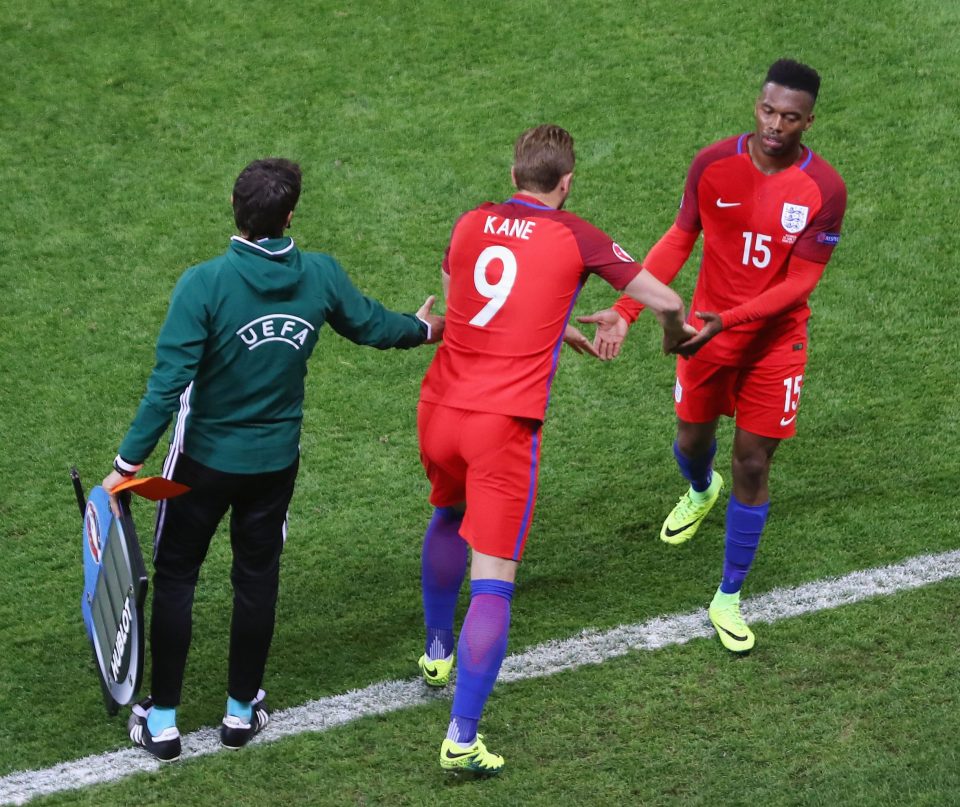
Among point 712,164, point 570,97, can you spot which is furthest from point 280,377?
point 570,97

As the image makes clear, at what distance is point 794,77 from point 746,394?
1.10 metres

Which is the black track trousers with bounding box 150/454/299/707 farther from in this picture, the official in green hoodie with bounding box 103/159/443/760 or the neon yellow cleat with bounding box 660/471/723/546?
the neon yellow cleat with bounding box 660/471/723/546

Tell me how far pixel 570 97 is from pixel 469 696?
5.12 m

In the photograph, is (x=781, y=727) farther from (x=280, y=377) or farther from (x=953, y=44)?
(x=953, y=44)

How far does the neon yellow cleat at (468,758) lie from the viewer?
174 inches

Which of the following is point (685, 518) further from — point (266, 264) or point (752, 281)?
point (266, 264)

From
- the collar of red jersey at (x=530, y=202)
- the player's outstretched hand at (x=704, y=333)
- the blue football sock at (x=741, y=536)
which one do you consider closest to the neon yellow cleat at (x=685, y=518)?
the blue football sock at (x=741, y=536)

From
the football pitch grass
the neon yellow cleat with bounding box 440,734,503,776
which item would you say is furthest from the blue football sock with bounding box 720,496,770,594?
the neon yellow cleat with bounding box 440,734,503,776

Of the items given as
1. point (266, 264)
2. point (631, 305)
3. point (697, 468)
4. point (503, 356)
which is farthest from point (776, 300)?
point (266, 264)

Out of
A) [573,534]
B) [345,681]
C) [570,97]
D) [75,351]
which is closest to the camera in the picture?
[345,681]

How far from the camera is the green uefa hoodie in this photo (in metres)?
4.12

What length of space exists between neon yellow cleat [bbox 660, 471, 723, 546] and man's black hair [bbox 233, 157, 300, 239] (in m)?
2.33

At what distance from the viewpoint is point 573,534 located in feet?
19.4

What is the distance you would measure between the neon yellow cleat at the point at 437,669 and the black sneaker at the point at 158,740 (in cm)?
85
